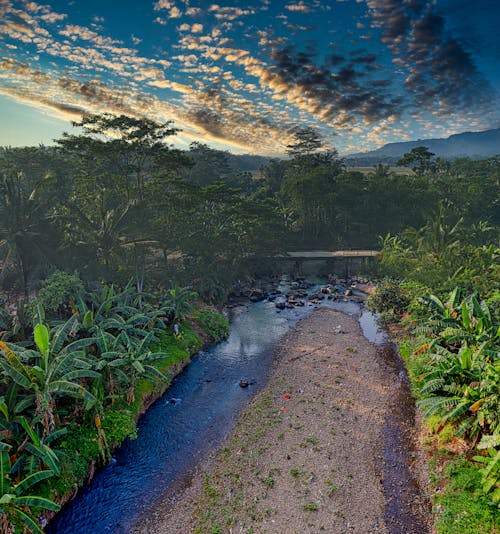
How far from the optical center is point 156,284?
43812mm

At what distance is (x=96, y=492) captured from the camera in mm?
16641

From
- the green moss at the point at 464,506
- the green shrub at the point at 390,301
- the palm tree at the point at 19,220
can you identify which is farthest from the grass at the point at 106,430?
the green shrub at the point at 390,301

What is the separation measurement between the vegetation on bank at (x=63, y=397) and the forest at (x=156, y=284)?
0.09 metres

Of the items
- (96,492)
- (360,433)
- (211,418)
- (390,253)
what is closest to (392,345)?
(360,433)

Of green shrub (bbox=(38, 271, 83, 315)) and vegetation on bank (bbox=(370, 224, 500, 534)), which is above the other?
green shrub (bbox=(38, 271, 83, 315))

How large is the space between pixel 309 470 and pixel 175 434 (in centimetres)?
845

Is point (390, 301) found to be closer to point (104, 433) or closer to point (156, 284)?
point (156, 284)

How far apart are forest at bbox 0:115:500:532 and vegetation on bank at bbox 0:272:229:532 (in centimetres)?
9

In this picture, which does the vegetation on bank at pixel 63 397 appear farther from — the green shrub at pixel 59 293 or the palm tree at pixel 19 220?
the palm tree at pixel 19 220

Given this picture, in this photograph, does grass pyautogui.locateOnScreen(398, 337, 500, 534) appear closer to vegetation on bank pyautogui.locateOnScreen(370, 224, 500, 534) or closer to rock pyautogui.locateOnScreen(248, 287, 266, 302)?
vegetation on bank pyautogui.locateOnScreen(370, 224, 500, 534)

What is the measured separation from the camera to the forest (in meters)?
15.8

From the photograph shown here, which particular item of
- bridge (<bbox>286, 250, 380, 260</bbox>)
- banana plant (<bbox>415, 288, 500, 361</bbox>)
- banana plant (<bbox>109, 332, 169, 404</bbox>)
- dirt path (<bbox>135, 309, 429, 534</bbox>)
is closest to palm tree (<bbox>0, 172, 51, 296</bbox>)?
banana plant (<bbox>109, 332, 169, 404</bbox>)

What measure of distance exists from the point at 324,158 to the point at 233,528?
90439 millimetres

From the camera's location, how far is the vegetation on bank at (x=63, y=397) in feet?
46.5
